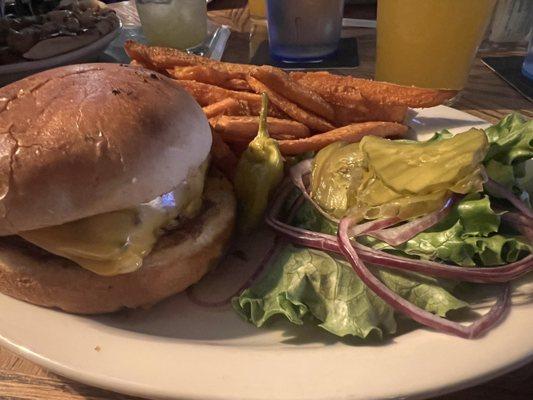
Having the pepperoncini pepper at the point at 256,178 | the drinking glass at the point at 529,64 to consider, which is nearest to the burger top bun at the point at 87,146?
the pepperoncini pepper at the point at 256,178

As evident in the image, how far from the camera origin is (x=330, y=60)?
266 centimetres

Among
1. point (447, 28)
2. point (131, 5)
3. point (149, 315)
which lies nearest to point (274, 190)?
point (149, 315)

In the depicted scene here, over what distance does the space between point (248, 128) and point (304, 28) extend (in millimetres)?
1215

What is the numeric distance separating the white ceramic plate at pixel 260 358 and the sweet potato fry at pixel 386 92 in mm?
798

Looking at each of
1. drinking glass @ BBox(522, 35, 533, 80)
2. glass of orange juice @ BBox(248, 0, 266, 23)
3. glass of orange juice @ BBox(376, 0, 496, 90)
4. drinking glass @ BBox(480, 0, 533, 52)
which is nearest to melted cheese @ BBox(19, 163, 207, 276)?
glass of orange juice @ BBox(376, 0, 496, 90)

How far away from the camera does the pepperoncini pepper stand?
138 cm

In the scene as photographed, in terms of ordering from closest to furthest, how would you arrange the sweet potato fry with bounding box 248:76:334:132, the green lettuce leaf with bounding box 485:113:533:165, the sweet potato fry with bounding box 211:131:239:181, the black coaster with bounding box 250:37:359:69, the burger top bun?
the burger top bun < the green lettuce leaf with bounding box 485:113:533:165 < the sweet potato fry with bounding box 211:131:239:181 < the sweet potato fry with bounding box 248:76:334:132 < the black coaster with bounding box 250:37:359:69

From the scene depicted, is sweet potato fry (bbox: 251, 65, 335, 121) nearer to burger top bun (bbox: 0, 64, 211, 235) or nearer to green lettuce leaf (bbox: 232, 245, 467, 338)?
burger top bun (bbox: 0, 64, 211, 235)

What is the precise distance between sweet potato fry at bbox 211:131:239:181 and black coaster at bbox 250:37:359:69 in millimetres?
1196

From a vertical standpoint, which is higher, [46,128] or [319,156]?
[46,128]

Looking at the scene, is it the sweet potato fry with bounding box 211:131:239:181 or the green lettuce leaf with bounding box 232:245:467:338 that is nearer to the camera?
the green lettuce leaf with bounding box 232:245:467:338

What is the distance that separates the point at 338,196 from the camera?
4.23ft

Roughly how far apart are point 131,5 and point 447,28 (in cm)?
241

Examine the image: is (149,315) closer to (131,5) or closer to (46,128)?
(46,128)
